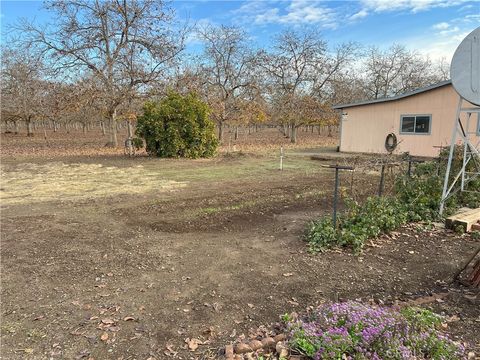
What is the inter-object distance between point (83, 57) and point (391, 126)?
53.1 feet

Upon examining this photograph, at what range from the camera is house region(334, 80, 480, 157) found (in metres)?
13.5

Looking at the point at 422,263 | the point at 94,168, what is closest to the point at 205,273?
the point at 422,263

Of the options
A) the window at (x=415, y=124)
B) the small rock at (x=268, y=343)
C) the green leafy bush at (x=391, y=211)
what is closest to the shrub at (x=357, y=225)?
the green leafy bush at (x=391, y=211)

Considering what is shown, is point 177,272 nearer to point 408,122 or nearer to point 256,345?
point 256,345

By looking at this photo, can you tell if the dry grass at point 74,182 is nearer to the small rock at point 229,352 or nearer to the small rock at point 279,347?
the small rock at point 229,352

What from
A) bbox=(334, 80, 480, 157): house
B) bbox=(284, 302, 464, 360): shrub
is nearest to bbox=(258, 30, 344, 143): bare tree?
bbox=(334, 80, 480, 157): house

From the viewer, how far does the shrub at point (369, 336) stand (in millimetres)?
2139

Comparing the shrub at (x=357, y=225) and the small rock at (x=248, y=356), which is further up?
the shrub at (x=357, y=225)

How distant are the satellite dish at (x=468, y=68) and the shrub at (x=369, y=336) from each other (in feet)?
12.7

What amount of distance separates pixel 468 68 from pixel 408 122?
35.9 feet

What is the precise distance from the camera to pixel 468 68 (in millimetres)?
4934

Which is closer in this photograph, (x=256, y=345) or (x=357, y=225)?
(x=256, y=345)

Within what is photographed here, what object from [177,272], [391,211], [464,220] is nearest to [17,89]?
[177,272]

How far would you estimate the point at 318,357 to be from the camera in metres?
2.14
